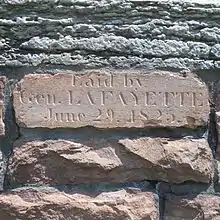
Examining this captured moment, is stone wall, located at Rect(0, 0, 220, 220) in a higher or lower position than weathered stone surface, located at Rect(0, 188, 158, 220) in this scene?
higher

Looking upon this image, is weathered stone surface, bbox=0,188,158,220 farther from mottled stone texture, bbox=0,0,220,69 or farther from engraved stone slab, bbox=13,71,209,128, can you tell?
mottled stone texture, bbox=0,0,220,69

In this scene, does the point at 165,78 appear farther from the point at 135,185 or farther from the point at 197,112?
the point at 135,185

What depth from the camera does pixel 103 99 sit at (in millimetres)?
1612

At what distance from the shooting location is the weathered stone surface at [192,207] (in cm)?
167

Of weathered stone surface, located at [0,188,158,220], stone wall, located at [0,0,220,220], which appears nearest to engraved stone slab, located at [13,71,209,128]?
stone wall, located at [0,0,220,220]

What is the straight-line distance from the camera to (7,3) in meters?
1.61

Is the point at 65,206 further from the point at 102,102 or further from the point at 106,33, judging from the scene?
the point at 106,33

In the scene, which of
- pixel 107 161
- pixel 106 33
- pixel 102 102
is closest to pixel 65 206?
pixel 107 161

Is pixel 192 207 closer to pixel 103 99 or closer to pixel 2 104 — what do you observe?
pixel 103 99

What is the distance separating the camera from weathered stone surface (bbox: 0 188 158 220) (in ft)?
5.36

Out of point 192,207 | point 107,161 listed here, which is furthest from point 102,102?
point 192,207

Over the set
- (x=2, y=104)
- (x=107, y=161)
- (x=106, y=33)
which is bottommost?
(x=107, y=161)

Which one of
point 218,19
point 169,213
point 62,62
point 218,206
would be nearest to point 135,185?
point 169,213

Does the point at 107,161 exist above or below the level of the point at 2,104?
below
